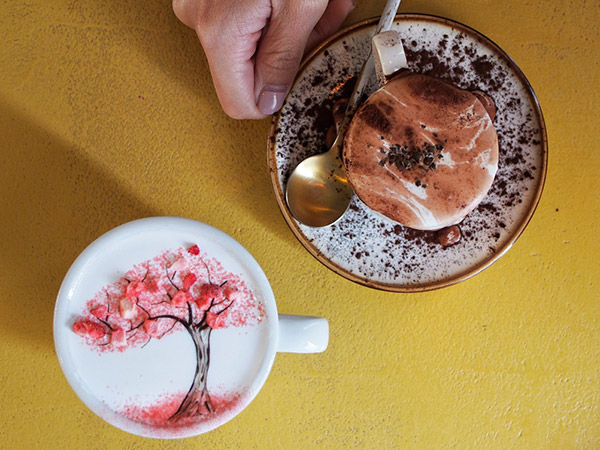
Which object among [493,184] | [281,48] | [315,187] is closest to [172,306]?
[315,187]

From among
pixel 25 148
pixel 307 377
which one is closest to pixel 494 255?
pixel 307 377

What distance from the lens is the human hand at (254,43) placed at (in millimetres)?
703

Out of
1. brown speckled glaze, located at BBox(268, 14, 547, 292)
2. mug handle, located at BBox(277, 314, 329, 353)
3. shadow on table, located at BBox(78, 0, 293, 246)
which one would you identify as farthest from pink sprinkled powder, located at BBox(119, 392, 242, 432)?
shadow on table, located at BBox(78, 0, 293, 246)

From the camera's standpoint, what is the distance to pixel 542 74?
82cm

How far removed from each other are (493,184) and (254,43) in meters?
0.45

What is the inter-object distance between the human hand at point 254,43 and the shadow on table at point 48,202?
10.7 inches

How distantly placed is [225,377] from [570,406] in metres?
0.65

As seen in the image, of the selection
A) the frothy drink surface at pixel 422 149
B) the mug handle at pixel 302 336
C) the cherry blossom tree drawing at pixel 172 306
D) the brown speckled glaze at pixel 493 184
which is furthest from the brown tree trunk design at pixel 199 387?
the frothy drink surface at pixel 422 149

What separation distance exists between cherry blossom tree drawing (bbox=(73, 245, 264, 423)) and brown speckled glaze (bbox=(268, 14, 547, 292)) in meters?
0.15

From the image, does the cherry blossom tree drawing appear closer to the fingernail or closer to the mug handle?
the mug handle

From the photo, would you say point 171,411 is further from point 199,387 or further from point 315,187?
point 315,187

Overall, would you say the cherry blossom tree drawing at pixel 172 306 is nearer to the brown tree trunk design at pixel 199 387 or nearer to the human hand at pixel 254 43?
the brown tree trunk design at pixel 199 387

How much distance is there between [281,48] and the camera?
72 cm

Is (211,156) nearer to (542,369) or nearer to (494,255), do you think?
(494,255)
